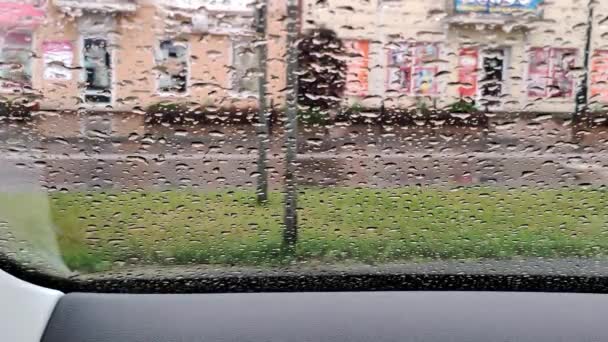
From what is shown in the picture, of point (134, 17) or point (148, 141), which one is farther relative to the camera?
point (148, 141)

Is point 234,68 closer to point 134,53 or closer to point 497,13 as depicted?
point 134,53

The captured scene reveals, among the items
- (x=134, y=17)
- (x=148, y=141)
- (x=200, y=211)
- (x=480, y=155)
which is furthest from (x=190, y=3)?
(x=480, y=155)

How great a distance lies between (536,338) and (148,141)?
5.26ft

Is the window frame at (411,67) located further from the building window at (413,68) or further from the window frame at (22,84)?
the window frame at (22,84)

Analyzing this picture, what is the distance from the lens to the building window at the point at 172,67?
275 cm

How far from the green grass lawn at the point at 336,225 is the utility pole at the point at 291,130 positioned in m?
0.03

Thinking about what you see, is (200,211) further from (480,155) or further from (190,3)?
(480,155)

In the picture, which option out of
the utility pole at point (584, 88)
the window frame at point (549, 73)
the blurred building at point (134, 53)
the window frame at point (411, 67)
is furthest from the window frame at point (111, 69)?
the utility pole at point (584, 88)

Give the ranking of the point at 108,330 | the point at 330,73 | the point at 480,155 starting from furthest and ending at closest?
the point at 480,155, the point at 330,73, the point at 108,330

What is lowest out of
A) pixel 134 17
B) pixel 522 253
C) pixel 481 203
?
pixel 522 253

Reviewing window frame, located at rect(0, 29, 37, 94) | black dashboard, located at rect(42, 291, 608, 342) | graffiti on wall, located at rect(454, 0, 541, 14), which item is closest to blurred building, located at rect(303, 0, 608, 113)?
graffiti on wall, located at rect(454, 0, 541, 14)

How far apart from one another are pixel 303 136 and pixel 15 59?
106 centimetres

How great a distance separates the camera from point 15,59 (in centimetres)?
260

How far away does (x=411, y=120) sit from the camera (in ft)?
9.70
